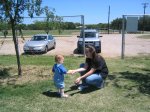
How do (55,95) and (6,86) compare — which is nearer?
(55,95)

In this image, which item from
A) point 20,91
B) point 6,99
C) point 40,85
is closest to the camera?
point 6,99

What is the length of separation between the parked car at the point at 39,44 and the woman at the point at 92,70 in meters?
12.0

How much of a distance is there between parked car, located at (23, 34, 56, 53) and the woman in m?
12.0

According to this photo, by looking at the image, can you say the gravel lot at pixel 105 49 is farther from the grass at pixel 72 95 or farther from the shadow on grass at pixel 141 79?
the shadow on grass at pixel 141 79

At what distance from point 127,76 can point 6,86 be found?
390cm

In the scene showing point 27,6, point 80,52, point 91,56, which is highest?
point 27,6

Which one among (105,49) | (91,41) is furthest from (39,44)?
(105,49)

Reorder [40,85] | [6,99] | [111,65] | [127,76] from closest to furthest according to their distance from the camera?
[6,99] < [40,85] < [127,76] < [111,65]

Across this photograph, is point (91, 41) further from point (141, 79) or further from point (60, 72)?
point (60, 72)

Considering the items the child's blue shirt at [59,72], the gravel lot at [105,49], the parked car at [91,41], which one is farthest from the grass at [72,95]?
the parked car at [91,41]

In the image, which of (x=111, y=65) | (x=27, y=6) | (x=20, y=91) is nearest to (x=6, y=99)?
(x=20, y=91)

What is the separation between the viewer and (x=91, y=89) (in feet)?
28.1

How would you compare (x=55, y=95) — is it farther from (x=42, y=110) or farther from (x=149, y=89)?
(x=149, y=89)

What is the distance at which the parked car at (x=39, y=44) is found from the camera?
797 inches
